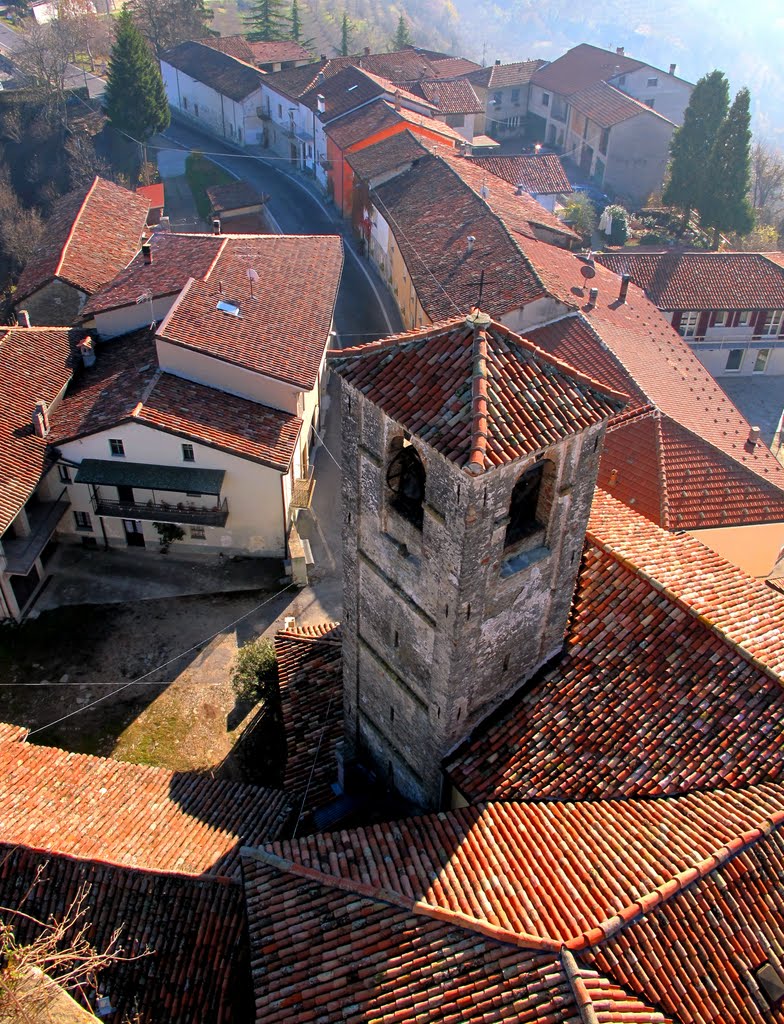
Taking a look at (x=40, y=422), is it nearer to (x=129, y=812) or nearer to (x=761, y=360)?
(x=129, y=812)

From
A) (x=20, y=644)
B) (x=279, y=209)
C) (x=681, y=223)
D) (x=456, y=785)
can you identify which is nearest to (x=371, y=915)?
(x=456, y=785)

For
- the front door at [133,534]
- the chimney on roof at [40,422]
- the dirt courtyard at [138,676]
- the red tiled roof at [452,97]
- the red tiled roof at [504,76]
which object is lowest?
the dirt courtyard at [138,676]

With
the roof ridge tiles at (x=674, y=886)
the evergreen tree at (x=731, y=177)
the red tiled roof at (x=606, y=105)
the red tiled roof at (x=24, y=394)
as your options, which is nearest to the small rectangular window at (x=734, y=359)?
the evergreen tree at (x=731, y=177)

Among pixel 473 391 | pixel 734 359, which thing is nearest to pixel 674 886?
pixel 473 391

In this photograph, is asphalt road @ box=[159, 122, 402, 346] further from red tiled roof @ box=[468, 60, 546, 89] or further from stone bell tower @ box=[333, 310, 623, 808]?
stone bell tower @ box=[333, 310, 623, 808]

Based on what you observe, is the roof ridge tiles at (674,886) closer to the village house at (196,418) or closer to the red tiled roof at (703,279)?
the village house at (196,418)

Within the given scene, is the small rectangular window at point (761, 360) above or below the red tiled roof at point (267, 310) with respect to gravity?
below
